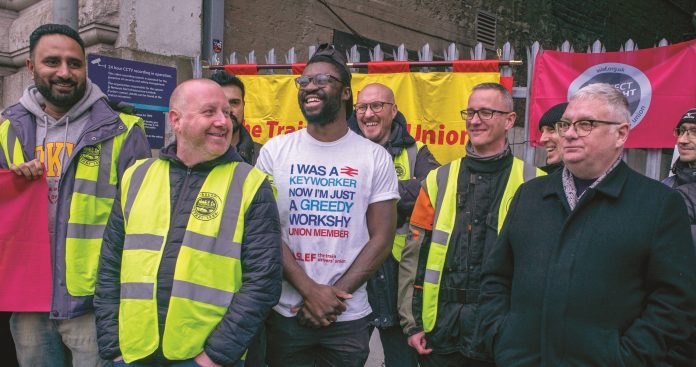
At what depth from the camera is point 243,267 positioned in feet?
8.16

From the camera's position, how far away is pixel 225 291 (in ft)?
7.95

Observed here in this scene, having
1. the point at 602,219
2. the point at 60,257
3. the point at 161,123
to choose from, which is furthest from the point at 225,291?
the point at 161,123

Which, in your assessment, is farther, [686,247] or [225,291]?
[225,291]

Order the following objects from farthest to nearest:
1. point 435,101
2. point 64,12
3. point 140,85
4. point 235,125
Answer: point 140,85 → point 435,101 → point 64,12 → point 235,125

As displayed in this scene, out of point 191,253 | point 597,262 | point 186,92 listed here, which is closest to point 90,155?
point 186,92

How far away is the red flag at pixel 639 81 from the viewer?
4824mm

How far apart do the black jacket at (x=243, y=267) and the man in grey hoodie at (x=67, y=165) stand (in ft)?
1.44

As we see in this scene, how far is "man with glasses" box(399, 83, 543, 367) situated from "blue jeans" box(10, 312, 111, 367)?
1605 millimetres

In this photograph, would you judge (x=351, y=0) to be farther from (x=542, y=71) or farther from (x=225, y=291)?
(x=225, y=291)

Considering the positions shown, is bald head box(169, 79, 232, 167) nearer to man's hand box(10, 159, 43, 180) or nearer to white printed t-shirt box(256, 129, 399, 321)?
white printed t-shirt box(256, 129, 399, 321)

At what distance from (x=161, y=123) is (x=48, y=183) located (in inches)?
109

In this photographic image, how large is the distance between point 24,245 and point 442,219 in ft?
7.10

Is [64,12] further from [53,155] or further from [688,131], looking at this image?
[688,131]

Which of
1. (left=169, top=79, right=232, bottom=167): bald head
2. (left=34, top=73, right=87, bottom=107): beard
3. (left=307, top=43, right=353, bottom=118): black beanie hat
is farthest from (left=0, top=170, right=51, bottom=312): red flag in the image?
(left=307, top=43, right=353, bottom=118): black beanie hat
